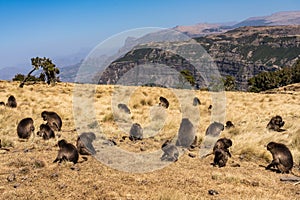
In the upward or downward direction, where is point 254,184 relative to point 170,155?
downward

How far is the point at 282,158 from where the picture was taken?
10727mm

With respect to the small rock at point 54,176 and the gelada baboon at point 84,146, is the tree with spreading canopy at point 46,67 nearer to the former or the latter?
the gelada baboon at point 84,146

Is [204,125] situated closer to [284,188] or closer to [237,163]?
[237,163]

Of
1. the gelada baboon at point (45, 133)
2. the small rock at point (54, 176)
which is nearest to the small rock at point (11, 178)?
the small rock at point (54, 176)

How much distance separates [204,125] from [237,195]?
475 inches

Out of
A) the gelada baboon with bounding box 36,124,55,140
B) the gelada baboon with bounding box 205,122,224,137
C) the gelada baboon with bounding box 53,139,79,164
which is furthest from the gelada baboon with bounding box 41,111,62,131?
the gelada baboon with bounding box 205,122,224,137

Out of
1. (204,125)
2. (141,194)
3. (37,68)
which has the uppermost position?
(37,68)

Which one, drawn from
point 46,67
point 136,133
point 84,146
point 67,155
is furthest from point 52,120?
point 46,67

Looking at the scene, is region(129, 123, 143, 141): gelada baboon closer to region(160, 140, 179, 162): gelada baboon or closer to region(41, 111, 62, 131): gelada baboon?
region(160, 140, 179, 162): gelada baboon

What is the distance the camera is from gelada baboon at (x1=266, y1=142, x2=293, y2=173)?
10656 millimetres

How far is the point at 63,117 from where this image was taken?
2088 cm

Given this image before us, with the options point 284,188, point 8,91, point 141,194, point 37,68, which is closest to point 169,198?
point 141,194

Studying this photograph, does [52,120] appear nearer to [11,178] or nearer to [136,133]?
[136,133]

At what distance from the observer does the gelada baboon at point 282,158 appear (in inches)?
420
